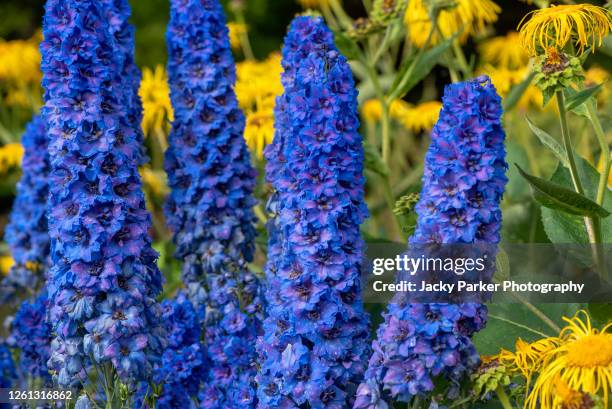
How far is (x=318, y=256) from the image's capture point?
297cm

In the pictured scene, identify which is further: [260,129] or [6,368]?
[260,129]

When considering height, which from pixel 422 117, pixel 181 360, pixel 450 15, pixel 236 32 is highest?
pixel 236 32

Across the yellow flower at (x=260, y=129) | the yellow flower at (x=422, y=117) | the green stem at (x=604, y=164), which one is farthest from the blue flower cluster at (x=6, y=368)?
the yellow flower at (x=422, y=117)

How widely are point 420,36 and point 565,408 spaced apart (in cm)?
324

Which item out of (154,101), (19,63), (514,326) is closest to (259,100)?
(154,101)

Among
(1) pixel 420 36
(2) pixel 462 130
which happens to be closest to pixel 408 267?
(2) pixel 462 130

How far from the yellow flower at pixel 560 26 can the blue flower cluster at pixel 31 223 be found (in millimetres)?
2006

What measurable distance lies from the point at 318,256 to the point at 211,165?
82 cm

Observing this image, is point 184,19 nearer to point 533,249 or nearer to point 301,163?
point 301,163

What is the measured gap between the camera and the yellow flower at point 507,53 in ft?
21.6

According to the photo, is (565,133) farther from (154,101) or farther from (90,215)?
(154,101)

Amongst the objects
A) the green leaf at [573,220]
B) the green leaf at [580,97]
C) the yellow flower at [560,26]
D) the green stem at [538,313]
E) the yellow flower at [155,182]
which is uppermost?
the yellow flower at [155,182]

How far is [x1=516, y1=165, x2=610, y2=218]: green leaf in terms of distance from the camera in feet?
9.73

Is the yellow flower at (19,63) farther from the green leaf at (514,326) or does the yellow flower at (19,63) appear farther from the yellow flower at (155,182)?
the green leaf at (514,326)
